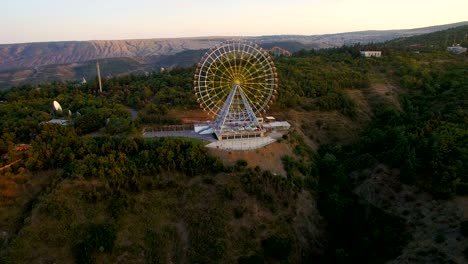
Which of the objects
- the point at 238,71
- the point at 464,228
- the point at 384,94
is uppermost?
the point at 238,71

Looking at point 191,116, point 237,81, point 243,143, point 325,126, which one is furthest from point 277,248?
point 191,116

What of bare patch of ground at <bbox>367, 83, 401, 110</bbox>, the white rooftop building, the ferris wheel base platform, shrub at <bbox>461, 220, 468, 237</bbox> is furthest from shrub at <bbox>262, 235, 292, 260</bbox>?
the white rooftop building

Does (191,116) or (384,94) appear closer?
(191,116)

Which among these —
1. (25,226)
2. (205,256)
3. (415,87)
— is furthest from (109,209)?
(415,87)

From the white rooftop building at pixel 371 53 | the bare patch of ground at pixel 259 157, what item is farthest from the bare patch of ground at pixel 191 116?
the white rooftop building at pixel 371 53

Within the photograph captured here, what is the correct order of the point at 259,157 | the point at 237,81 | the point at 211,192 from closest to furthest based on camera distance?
the point at 211,192 < the point at 259,157 < the point at 237,81

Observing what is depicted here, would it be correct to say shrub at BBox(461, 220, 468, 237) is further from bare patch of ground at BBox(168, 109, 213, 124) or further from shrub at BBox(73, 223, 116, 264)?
bare patch of ground at BBox(168, 109, 213, 124)

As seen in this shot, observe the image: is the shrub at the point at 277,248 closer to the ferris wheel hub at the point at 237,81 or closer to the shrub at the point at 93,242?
the shrub at the point at 93,242

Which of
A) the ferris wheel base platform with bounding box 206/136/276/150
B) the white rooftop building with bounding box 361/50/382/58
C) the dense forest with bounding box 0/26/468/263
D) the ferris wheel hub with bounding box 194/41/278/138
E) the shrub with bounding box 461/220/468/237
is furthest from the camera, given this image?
the white rooftop building with bounding box 361/50/382/58

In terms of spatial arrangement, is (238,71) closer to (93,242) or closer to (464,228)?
(93,242)
